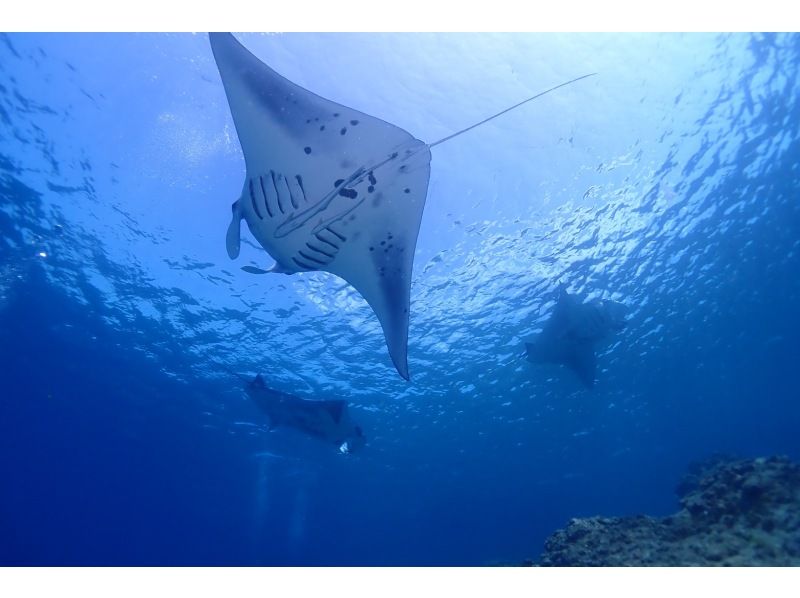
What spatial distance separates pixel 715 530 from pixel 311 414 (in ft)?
41.4

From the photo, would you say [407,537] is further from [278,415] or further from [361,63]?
[361,63]

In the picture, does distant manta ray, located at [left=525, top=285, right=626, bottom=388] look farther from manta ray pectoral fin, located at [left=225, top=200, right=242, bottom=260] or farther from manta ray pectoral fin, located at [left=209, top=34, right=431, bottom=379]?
manta ray pectoral fin, located at [left=225, top=200, right=242, bottom=260]

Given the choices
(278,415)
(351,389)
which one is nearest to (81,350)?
(278,415)

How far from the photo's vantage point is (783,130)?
449 inches

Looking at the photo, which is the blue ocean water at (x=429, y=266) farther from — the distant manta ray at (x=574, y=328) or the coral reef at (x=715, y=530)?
the coral reef at (x=715, y=530)

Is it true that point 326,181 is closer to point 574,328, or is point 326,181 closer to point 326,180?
point 326,180

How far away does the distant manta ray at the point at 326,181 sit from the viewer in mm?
4246

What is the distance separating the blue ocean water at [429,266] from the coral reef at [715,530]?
7.17 meters

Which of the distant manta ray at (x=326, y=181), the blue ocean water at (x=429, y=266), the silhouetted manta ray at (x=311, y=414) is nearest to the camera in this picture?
the distant manta ray at (x=326, y=181)

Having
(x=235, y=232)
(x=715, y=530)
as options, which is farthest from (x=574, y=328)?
(x=235, y=232)

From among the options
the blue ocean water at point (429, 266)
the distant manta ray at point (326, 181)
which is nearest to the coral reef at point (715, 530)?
the distant manta ray at point (326, 181)

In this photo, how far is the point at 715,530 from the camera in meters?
3.54

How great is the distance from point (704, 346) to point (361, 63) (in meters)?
20.9

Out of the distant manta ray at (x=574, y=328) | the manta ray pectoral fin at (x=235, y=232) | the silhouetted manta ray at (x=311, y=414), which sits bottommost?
the manta ray pectoral fin at (x=235, y=232)
